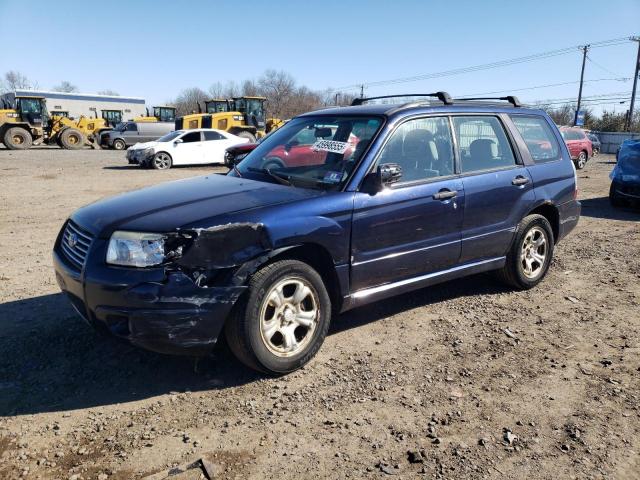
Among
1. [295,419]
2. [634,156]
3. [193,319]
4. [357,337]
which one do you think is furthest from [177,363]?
[634,156]

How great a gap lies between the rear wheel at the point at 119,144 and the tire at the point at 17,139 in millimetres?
4490

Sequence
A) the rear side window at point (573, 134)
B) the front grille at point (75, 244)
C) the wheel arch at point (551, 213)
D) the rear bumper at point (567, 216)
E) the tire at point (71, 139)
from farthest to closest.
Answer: the tire at point (71, 139) → the rear side window at point (573, 134) → the rear bumper at point (567, 216) → the wheel arch at point (551, 213) → the front grille at point (75, 244)

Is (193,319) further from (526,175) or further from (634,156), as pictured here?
(634,156)

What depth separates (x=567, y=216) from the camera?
5.51 metres

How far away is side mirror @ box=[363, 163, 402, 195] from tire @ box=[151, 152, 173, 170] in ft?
53.6

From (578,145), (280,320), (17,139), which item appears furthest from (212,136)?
(280,320)

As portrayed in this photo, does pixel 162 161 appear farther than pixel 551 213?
Yes

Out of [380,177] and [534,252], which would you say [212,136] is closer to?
[534,252]

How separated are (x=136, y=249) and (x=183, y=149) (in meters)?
17.0

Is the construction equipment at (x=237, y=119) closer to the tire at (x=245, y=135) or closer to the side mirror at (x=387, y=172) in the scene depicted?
the tire at (x=245, y=135)

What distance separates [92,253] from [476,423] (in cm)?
252

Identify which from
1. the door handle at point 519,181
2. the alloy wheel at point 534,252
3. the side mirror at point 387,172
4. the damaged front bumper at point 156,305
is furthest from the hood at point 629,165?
the damaged front bumper at point 156,305

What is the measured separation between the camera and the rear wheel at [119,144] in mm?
31395

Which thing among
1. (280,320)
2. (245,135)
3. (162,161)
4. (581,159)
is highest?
(245,135)
